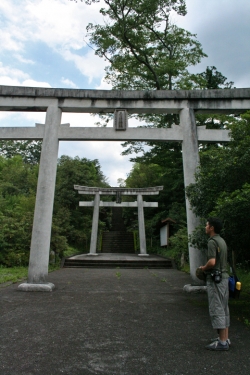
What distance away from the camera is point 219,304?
3.02 metres

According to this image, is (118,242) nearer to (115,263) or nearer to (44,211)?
(115,263)

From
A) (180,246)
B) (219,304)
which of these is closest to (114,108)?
(219,304)

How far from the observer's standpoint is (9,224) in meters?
12.5

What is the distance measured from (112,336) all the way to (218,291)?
4.74 ft

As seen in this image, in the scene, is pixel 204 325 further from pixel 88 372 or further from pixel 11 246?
pixel 11 246

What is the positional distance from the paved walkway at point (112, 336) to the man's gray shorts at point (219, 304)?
31 centimetres

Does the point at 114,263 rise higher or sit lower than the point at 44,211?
lower

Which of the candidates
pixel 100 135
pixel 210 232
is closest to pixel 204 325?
pixel 210 232

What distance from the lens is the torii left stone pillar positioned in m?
6.41

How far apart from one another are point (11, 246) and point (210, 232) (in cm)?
1100

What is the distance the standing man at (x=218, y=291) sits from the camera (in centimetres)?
299

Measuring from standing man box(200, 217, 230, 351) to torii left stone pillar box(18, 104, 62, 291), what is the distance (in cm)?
438

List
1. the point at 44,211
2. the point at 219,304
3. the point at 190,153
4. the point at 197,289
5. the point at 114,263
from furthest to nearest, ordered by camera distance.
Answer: the point at 114,263
the point at 190,153
the point at 44,211
the point at 197,289
the point at 219,304

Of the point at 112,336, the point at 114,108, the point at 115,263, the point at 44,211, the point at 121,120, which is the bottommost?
the point at 112,336
